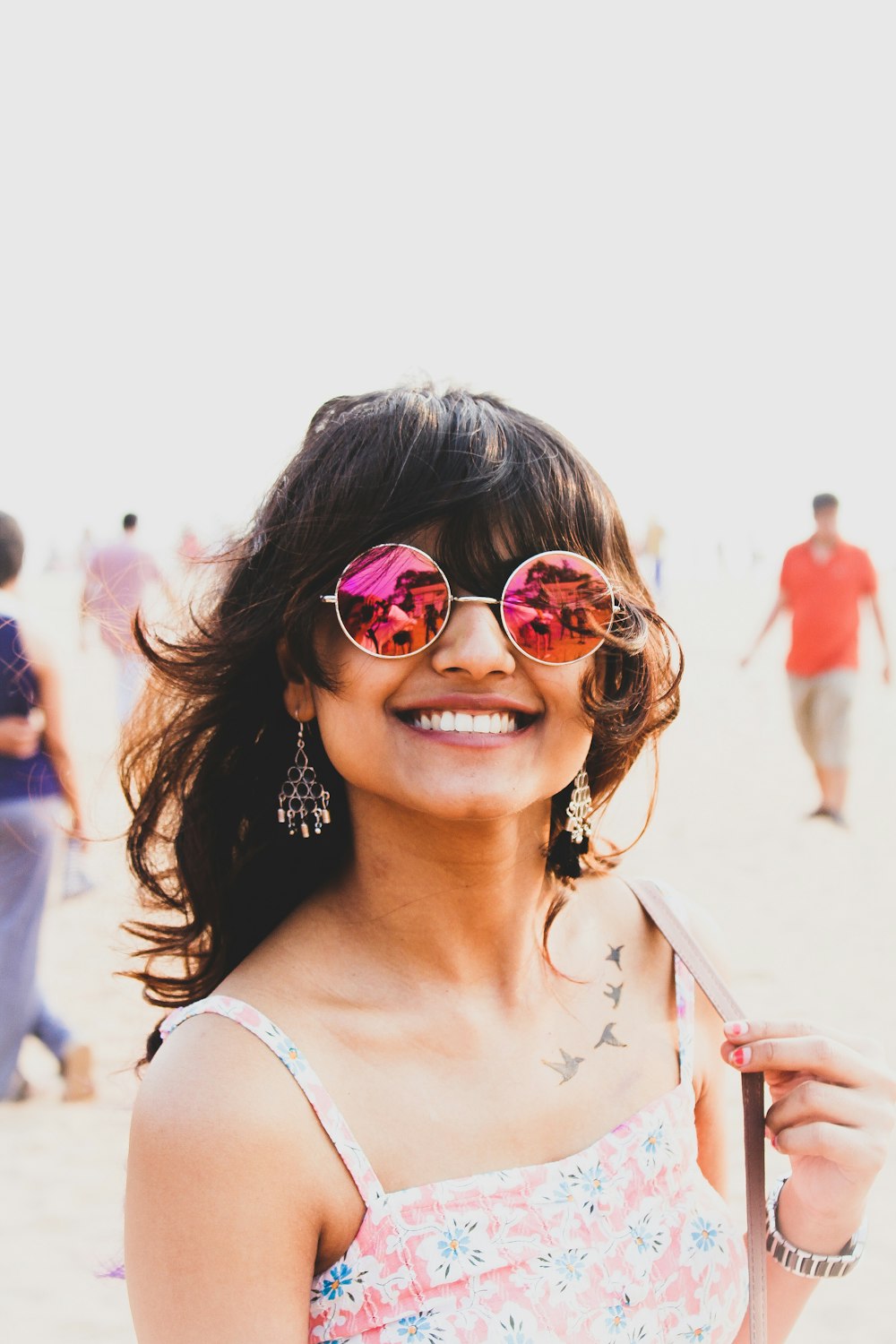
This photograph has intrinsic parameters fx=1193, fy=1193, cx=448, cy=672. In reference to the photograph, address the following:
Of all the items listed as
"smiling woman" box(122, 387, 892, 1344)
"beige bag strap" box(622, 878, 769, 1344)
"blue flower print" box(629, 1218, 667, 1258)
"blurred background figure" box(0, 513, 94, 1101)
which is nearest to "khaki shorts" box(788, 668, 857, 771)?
"blurred background figure" box(0, 513, 94, 1101)

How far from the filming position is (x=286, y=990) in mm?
1445

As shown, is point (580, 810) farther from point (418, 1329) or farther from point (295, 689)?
point (418, 1329)

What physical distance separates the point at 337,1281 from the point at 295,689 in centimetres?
72

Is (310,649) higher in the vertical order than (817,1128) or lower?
higher

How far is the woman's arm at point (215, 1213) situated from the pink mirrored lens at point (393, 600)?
0.53 metres

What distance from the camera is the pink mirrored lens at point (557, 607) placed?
1474 millimetres

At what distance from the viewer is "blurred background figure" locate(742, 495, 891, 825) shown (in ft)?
26.2

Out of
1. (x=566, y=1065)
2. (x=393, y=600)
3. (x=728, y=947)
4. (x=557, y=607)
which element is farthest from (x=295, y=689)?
(x=728, y=947)

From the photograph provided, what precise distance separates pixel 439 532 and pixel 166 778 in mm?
570

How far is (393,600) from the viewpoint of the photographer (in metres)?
1.44

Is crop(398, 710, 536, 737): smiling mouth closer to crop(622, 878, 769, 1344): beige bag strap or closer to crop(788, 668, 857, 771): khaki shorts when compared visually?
crop(622, 878, 769, 1344): beige bag strap

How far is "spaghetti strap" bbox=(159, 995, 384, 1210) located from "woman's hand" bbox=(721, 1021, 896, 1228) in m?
0.48

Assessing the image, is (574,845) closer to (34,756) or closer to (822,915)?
(34,756)

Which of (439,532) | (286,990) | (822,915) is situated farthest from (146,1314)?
(822,915)
